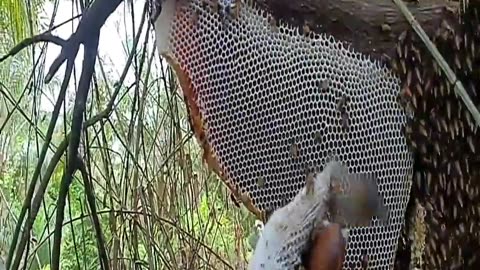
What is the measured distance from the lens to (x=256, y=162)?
0.63 metres

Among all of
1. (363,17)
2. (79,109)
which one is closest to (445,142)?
(363,17)

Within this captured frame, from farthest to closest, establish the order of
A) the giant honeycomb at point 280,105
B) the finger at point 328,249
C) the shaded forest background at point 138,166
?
the shaded forest background at point 138,166 → the giant honeycomb at point 280,105 → the finger at point 328,249

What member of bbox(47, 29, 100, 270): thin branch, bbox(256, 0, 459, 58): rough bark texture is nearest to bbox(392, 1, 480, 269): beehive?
bbox(256, 0, 459, 58): rough bark texture

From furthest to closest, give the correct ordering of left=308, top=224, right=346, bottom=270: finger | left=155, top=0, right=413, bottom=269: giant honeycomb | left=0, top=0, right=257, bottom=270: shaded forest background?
left=0, top=0, right=257, bottom=270: shaded forest background < left=155, top=0, right=413, bottom=269: giant honeycomb < left=308, top=224, right=346, bottom=270: finger

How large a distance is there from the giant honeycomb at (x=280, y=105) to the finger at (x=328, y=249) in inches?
3.4

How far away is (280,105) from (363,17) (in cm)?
10

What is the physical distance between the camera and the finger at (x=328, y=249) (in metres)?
0.52

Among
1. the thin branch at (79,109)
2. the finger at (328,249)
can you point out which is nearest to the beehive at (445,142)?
the finger at (328,249)

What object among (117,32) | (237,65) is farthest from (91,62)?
(117,32)

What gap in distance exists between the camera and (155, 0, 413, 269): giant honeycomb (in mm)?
622

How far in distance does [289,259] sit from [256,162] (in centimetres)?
11

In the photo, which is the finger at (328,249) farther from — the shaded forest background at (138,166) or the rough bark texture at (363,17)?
the shaded forest background at (138,166)

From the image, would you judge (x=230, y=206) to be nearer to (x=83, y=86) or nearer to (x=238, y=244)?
(x=238, y=244)

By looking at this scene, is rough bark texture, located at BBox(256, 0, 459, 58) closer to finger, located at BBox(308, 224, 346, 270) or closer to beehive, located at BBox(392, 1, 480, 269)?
beehive, located at BBox(392, 1, 480, 269)
